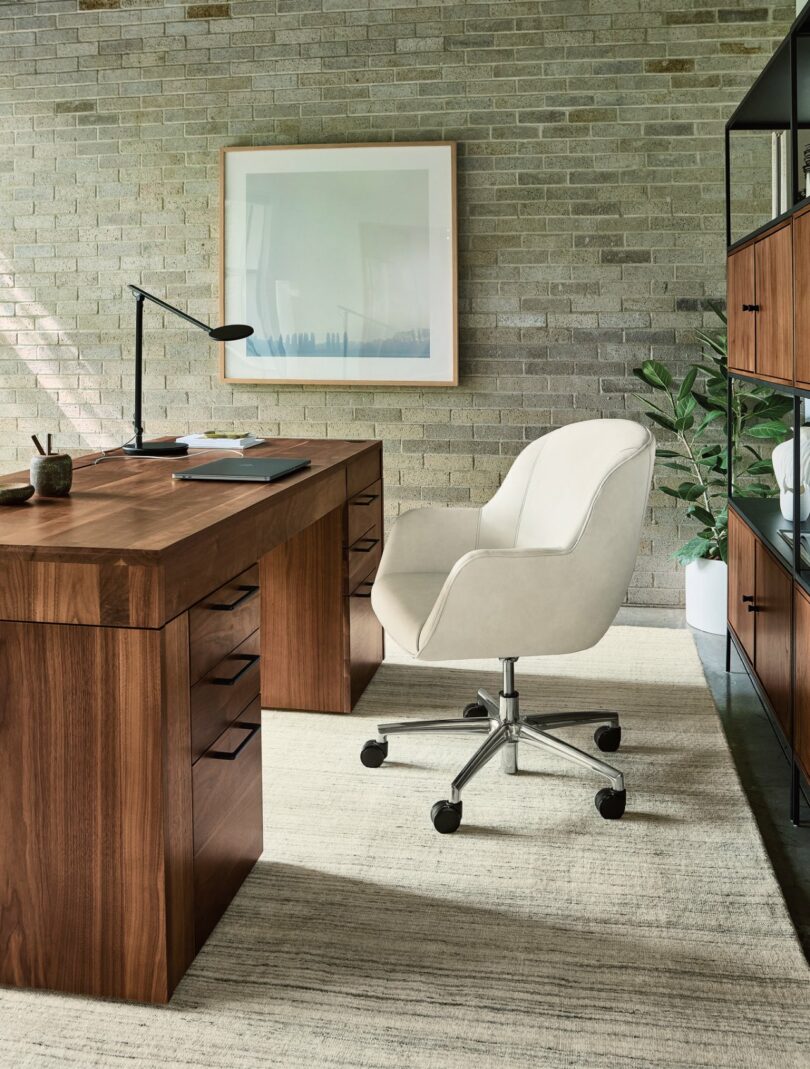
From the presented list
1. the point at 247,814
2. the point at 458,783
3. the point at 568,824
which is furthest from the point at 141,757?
the point at 568,824

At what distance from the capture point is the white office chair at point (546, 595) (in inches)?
95.2

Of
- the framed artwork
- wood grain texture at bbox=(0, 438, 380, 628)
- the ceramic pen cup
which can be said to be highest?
the framed artwork

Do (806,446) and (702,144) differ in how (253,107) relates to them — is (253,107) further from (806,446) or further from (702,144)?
(806,446)

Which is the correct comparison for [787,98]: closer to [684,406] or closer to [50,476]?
[684,406]

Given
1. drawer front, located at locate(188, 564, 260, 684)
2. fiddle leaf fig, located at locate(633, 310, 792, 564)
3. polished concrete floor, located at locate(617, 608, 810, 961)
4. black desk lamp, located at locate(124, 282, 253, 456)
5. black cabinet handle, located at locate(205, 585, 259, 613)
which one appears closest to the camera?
drawer front, located at locate(188, 564, 260, 684)

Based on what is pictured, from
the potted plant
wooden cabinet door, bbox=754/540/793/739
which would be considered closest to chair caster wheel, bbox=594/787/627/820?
wooden cabinet door, bbox=754/540/793/739

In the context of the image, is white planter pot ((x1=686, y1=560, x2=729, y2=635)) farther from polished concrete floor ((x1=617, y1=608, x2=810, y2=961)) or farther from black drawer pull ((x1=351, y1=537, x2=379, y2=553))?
black drawer pull ((x1=351, y1=537, x2=379, y2=553))

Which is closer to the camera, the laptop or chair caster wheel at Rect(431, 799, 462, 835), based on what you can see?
chair caster wheel at Rect(431, 799, 462, 835)

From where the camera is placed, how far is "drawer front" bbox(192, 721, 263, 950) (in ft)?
6.34

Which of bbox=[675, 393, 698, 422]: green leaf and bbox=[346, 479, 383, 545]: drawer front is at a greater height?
bbox=[675, 393, 698, 422]: green leaf

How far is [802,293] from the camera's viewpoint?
7.63 ft

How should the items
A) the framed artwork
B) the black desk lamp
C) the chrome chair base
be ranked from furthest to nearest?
the framed artwork < the black desk lamp < the chrome chair base

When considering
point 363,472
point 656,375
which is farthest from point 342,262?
point 363,472

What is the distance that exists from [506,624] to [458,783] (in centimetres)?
40
